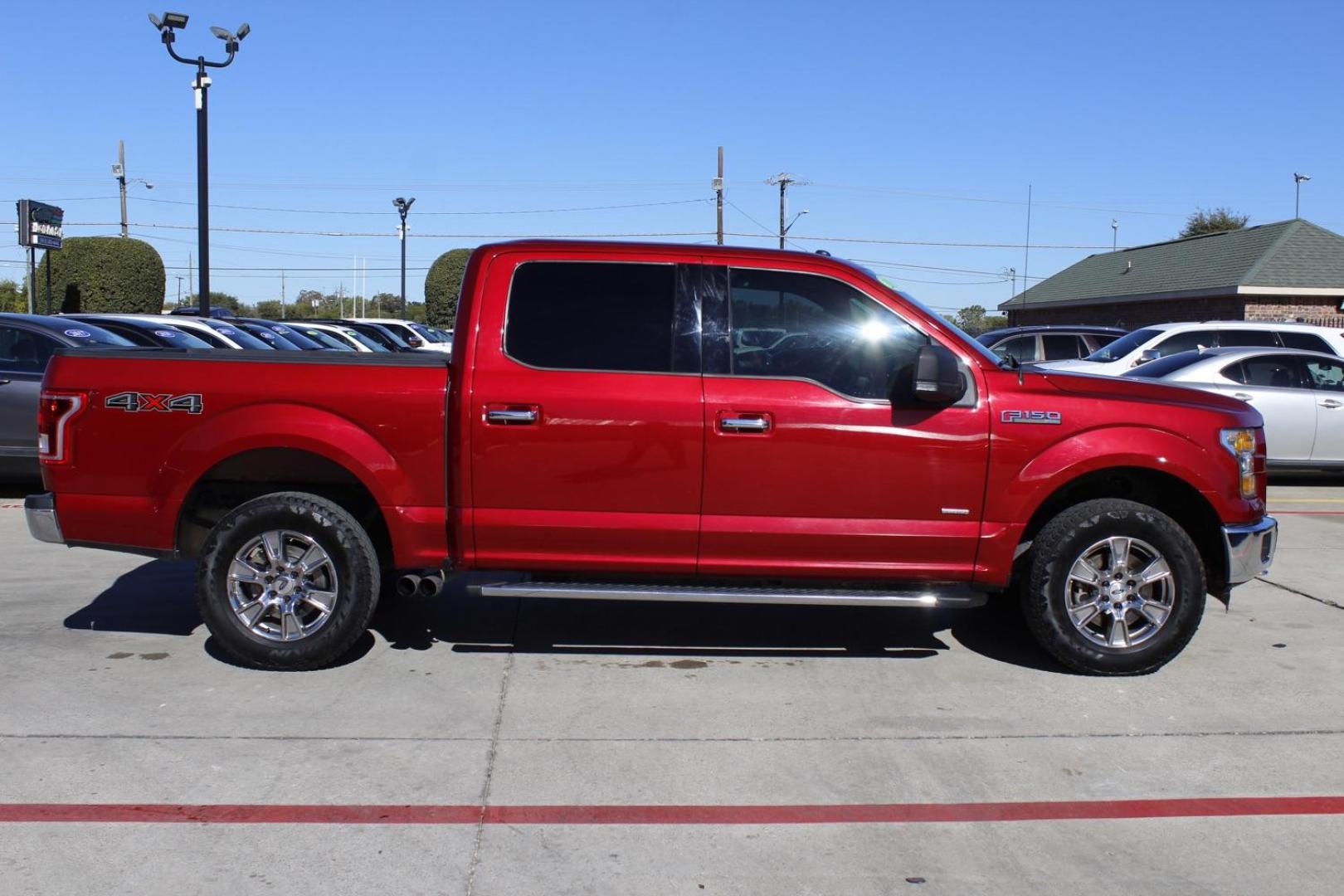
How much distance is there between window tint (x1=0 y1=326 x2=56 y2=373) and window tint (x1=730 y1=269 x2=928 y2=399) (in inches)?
303

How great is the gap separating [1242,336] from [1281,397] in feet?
11.4

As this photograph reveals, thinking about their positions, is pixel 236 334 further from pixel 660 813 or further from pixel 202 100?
pixel 660 813

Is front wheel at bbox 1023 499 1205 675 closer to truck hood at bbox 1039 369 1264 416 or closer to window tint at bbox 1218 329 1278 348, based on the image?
truck hood at bbox 1039 369 1264 416

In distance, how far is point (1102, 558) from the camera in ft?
19.1

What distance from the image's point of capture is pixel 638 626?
266 inches

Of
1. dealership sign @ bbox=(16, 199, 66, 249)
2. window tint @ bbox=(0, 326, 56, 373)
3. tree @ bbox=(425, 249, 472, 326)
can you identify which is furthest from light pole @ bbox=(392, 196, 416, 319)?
window tint @ bbox=(0, 326, 56, 373)

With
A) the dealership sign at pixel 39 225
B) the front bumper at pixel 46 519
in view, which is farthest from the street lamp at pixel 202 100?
the front bumper at pixel 46 519

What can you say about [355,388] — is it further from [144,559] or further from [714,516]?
[144,559]

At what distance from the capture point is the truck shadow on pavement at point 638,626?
6.34 metres

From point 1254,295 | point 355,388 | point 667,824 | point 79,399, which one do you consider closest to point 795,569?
point 667,824

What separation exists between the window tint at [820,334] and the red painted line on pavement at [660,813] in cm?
207

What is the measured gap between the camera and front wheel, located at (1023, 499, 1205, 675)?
5699mm

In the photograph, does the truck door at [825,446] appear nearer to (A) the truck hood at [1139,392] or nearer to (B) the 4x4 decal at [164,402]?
A: (A) the truck hood at [1139,392]

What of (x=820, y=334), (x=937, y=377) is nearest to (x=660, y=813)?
(x=937, y=377)
